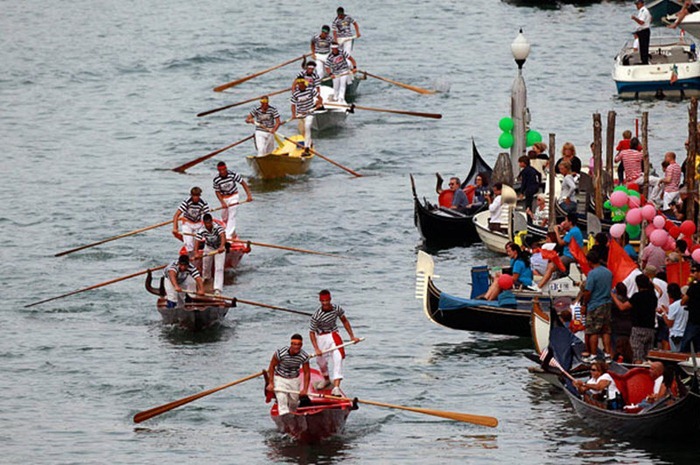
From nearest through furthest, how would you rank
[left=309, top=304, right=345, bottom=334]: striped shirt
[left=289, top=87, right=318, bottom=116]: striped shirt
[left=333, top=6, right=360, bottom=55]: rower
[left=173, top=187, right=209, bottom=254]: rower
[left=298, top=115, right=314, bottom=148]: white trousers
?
[left=309, top=304, right=345, bottom=334]: striped shirt, [left=173, top=187, right=209, bottom=254]: rower, [left=298, top=115, right=314, bottom=148]: white trousers, [left=289, top=87, right=318, bottom=116]: striped shirt, [left=333, top=6, right=360, bottom=55]: rower

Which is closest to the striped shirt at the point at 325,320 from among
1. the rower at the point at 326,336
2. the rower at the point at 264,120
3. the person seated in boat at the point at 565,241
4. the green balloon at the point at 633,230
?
the rower at the point at 326,336

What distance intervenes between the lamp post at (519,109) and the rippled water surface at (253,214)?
1.81m

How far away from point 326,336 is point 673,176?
7454 mm

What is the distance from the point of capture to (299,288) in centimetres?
2667

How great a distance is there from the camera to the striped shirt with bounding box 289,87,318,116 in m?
33.4

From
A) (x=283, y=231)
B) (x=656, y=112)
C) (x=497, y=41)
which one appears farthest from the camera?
(x=497, y=41)

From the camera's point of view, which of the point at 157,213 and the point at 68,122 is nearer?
the point at 157,213

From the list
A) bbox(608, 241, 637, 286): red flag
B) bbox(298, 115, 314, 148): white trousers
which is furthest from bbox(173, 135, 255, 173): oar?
bbox(608, 241, 637, 286): red flag

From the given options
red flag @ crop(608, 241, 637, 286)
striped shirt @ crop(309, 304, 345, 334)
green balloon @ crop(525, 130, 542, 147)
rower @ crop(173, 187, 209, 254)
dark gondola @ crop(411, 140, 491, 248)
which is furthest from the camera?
green balloon @ crop(525, 130, 542, 147)

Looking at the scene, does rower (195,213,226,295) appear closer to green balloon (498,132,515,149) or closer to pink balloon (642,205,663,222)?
pink balloon (642,205,663,222)

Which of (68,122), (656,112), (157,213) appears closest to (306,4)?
(68,122)

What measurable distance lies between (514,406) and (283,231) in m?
10.1

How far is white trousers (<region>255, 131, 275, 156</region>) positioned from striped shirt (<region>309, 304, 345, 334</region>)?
12.6 metres

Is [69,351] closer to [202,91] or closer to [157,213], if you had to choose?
[157,213]
